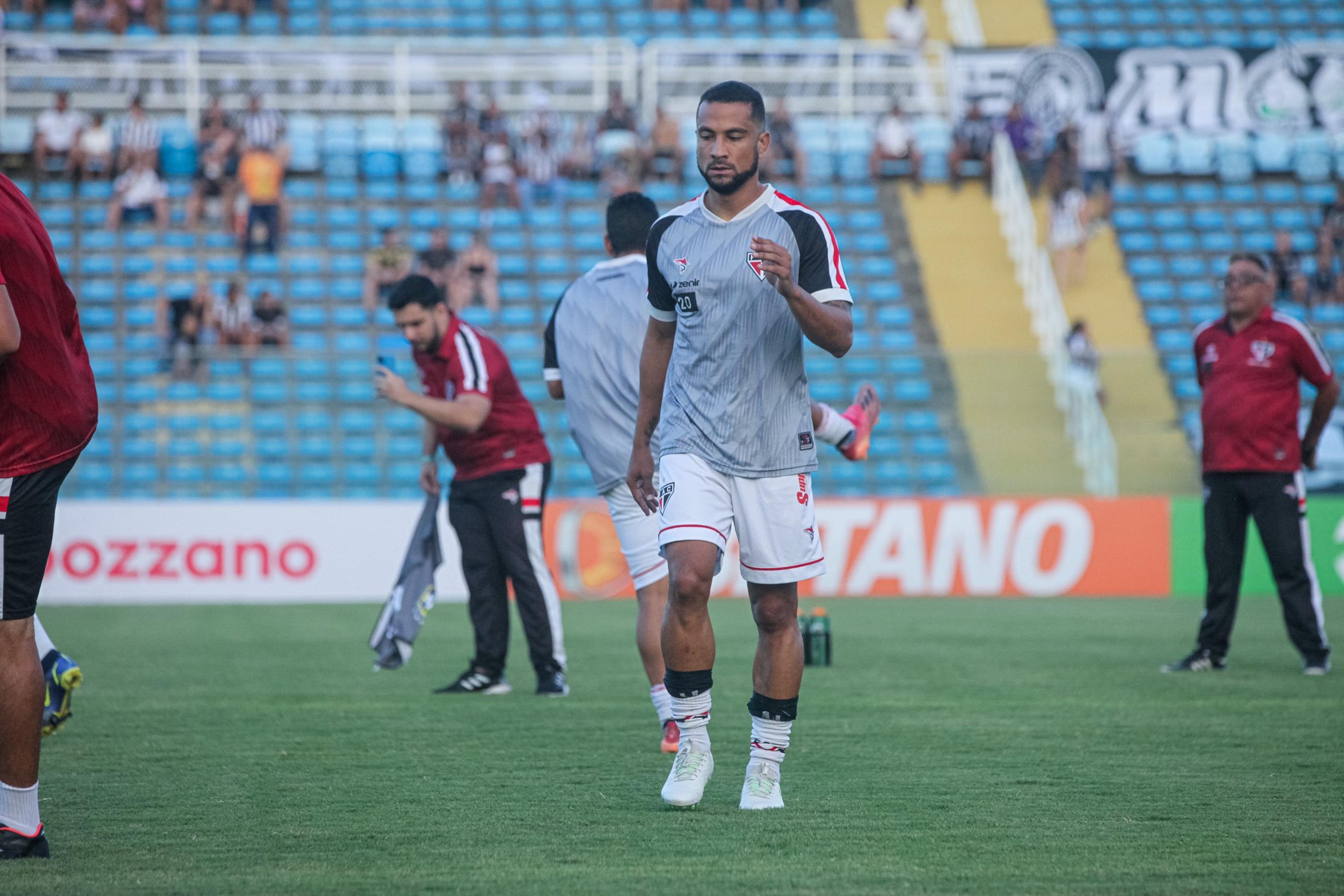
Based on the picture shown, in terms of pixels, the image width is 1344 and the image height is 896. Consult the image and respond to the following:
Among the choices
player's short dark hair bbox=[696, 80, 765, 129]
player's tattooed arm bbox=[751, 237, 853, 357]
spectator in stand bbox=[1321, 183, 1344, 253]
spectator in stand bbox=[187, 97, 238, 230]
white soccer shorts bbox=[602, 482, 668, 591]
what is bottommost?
white soccer shorts bbox=[602, 482, 668, 591]

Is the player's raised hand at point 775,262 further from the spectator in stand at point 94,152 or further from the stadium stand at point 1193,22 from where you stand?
the stadium stand at point 1193,22

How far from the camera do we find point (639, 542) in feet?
20.7

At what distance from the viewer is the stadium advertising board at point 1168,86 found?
23328 millimetres

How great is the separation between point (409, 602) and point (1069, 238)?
605 inches

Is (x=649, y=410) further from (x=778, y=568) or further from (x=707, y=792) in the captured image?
(x=707, y=792)

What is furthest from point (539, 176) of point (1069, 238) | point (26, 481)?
point (26, 481)

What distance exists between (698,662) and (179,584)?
10.7m

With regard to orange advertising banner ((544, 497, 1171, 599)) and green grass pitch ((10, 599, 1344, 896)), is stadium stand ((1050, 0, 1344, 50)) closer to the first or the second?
orange advertising banner ((544, 497, 1171, 599))

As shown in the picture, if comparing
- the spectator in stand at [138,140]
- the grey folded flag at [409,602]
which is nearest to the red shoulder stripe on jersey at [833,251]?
the grey folded flag at [409,602]

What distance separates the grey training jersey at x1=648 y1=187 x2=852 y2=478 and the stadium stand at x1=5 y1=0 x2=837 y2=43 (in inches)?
825

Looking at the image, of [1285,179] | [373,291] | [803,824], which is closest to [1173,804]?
[803,824]

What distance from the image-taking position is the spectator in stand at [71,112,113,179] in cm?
2078

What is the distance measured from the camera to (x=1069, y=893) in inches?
144

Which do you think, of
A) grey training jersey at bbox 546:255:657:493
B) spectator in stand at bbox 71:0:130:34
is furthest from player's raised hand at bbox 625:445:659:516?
spectator in stand at bbox 71:0:130:34
